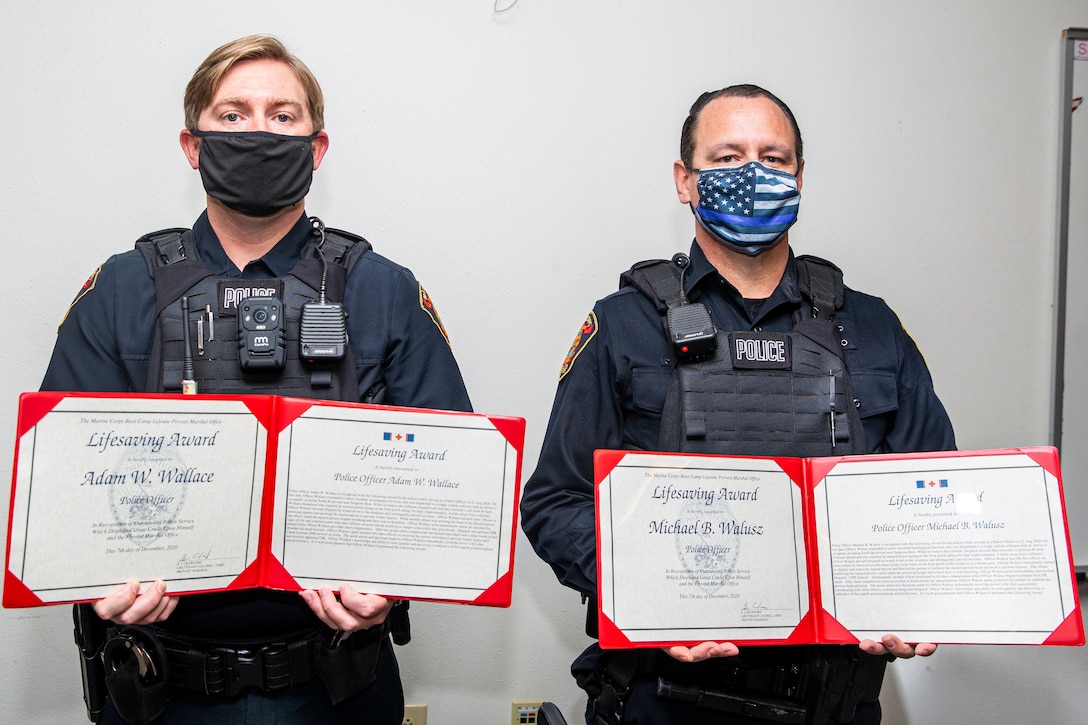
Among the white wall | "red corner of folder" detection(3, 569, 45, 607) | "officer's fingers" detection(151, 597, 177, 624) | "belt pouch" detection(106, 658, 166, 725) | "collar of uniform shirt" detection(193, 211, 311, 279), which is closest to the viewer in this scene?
"red corner of folder" detection(3, 569, 45, 607)

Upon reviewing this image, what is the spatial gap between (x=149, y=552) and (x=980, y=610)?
1526mm

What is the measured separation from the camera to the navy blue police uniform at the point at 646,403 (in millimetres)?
1787

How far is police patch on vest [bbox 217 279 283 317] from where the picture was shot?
178 cm

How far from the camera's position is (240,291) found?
5.90ft

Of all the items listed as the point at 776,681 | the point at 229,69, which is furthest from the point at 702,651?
the point at 229,69

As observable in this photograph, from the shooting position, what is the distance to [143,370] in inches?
70.0

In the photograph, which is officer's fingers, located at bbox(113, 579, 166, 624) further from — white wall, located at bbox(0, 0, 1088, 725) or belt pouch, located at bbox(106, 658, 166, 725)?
white wall, located at bbox(0, 0, 1088, 725)

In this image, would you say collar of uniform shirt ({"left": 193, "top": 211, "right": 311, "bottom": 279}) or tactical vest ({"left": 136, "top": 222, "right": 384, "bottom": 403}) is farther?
collar of uniform shirt ({"left": 193, "top": 211, "right": 311, "bottom": 279})

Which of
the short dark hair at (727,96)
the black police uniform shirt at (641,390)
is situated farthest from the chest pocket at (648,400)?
the short dark hair at (727,96)

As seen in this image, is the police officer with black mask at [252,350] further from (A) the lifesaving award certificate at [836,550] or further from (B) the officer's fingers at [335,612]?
(A) the lifesaving award certificate at [836,550]

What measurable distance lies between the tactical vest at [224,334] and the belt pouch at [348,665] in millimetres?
498

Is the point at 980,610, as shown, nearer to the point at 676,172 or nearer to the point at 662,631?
the point at 662,631

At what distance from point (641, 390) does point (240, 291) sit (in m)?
0.89

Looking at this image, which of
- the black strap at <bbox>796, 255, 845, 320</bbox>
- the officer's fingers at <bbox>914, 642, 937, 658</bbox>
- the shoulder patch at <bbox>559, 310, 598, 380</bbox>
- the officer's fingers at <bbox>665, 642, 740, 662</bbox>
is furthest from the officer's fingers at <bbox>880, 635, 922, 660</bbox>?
the shoulder patch at <bbox>559, 310, 598, 380</bbox>
